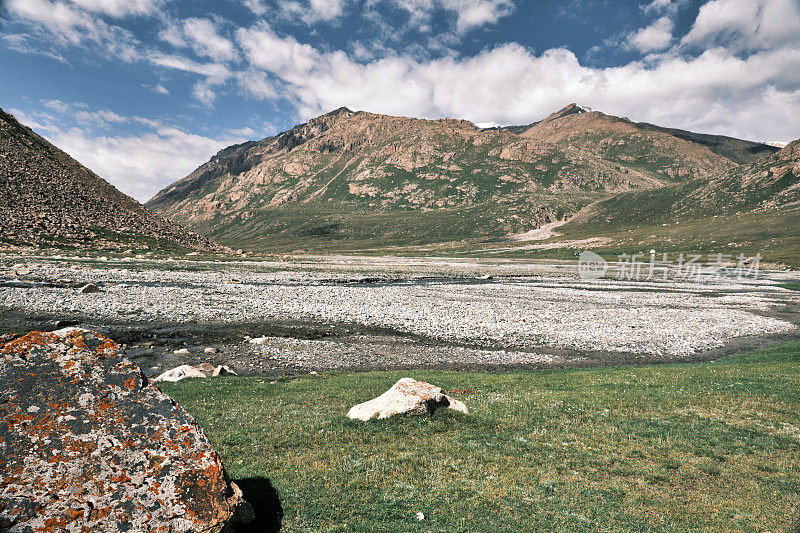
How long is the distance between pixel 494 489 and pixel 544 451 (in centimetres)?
302

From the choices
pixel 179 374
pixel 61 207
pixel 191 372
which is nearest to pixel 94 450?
pixel 179 374

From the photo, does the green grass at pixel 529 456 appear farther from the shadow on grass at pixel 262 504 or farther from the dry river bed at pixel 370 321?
the dry river bed at pixel 370 321

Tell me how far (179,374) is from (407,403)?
1332 cm

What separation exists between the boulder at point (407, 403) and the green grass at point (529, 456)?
0.38 m

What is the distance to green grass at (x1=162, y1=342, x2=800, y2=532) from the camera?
28.0 feet

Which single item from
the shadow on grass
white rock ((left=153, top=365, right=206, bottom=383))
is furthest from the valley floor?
white rock ((left=153, top=365, right=206, bottom=383))

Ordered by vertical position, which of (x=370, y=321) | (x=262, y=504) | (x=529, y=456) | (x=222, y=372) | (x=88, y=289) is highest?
(x=262, y=504)

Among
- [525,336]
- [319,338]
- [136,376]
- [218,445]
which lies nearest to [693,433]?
[218,445]

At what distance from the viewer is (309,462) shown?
10.6 m

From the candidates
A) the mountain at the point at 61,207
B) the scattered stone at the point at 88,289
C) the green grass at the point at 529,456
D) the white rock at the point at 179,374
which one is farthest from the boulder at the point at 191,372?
the mountain at the point at 61,207

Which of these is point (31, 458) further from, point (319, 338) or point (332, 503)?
point (319, 338)

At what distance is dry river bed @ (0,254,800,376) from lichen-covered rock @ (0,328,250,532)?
1708 cm

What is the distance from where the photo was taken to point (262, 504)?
27.4 ft

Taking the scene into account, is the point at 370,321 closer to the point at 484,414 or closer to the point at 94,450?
the point at 484,414
